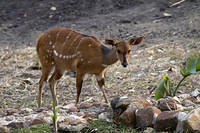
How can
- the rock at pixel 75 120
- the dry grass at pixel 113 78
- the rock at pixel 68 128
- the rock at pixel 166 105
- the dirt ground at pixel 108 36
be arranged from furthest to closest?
the dirt ground at pixel 108 36
the dry grass at pixel 113 78
the rock at pixel 166 105
the rock at pixel 75 120
the rock at pixel 68 128

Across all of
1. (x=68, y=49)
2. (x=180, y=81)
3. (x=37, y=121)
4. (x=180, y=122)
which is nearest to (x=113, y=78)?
(x=68, y=49)

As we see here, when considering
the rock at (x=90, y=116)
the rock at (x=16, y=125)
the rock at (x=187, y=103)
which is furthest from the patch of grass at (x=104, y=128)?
the rock at (x=187, y=103)

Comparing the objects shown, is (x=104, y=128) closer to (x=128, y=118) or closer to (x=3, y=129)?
(x=128, y=118)

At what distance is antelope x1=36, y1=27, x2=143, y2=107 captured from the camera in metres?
6.60

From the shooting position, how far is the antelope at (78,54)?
6.60 meters

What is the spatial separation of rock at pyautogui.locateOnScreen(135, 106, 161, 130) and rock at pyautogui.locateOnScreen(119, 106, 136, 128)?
6 centimetres

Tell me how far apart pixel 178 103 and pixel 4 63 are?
5.57 meters

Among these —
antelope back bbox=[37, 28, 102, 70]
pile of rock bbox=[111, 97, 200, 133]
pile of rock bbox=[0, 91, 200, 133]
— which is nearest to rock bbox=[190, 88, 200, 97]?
pile of rock bbox=[0, 91, 200, 133]

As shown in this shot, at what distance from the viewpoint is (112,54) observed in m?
6.69

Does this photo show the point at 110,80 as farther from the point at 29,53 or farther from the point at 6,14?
the point at 6,14

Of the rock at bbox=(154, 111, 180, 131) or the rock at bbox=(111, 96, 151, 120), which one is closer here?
the rock at bbox=(154, 111, 180, 131)

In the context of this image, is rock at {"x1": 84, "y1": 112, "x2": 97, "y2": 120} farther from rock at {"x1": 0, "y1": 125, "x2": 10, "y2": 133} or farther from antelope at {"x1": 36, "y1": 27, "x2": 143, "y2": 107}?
antelope at {"x1": 36, "y1": 27, "x2": 143, "y2": 107}

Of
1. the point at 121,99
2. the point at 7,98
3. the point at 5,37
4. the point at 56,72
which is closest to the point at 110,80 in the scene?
the point at 56,72

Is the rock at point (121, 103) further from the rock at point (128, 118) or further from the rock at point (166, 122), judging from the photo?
the rock at point (166, 122)
